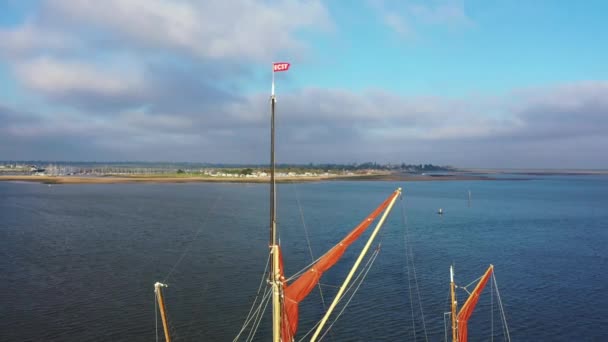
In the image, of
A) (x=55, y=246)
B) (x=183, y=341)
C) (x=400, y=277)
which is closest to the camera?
(x=183, y=341)

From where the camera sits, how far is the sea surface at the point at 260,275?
91.0ft

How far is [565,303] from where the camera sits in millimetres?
32906

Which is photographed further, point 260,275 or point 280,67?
point 260,275

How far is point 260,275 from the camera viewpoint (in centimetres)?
3884

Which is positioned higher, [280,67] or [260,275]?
[280,67]

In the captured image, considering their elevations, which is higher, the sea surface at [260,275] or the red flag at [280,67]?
the red flag at [280,67]

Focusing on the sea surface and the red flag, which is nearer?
the red flag

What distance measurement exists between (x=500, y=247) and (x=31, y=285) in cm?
4660

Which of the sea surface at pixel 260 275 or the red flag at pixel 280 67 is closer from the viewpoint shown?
the red flag at pixel 280 67

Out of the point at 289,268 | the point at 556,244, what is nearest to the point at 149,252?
the point at 289,268

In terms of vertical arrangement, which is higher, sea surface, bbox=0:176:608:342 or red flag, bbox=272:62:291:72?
red flag, bbox=272:62:291:72

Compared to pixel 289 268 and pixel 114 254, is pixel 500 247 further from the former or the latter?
pixel 114 254

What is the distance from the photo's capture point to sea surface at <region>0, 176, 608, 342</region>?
91.0 feet

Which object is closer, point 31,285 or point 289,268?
point 31,285
